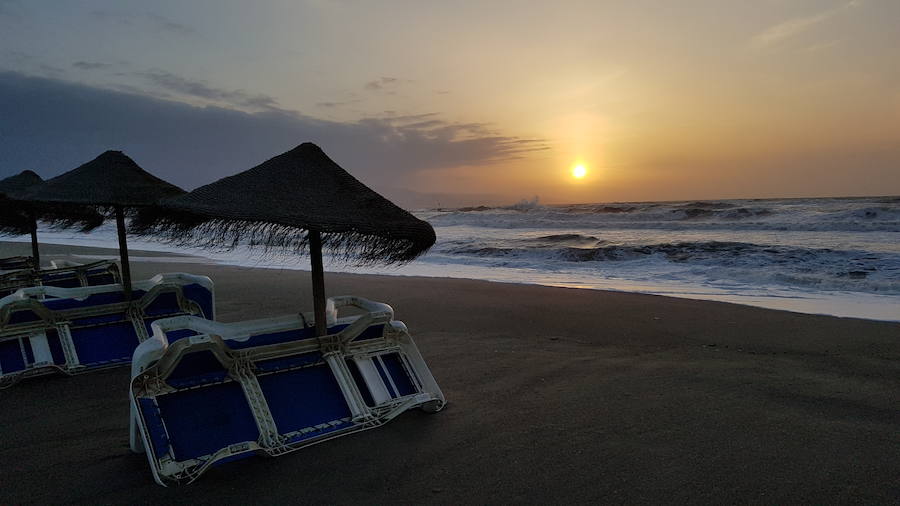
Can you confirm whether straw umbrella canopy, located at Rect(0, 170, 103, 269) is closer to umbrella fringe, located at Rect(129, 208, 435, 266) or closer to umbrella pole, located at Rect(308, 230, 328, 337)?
umbrella fringe, located at Rect(129, 208, 435, 266)

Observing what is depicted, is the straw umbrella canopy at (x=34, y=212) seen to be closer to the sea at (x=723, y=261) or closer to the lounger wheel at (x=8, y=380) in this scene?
the sea at (x=723, y=261)

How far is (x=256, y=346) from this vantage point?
11.7 ft

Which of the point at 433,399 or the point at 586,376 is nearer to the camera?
the point at 433,399

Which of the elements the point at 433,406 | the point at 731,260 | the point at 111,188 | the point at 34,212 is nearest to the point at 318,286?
the point at 433,406

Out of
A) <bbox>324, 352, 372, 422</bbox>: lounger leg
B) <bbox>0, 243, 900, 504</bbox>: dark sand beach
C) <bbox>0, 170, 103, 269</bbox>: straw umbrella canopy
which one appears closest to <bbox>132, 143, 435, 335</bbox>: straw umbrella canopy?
<bbox>324, 352, 372, 422</bbox>: lounger leg

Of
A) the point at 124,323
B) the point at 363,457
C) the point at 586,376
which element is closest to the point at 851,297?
the point at 586,376

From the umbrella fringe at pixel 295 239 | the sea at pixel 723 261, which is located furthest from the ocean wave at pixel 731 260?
the umbrella fringe at pixel 295 239

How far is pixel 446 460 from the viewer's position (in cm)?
332

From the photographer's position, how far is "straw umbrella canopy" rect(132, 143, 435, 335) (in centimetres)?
332

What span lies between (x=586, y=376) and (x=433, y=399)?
182 centimetres

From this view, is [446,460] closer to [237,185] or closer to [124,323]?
[237,185]

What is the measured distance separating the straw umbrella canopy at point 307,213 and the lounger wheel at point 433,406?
0.98m

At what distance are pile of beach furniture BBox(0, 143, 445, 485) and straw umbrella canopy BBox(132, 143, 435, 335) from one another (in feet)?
0.04

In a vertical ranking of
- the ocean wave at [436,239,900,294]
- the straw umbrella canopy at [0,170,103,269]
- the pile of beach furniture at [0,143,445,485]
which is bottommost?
the ocean wave at [436,239,900,294]
